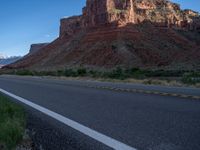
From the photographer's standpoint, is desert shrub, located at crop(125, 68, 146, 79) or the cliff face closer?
desert shrub, located at crop(125, 68, 146, 79)

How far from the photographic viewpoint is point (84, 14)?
114 metres

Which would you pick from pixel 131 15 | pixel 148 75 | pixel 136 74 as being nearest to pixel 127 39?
pixel 131 15

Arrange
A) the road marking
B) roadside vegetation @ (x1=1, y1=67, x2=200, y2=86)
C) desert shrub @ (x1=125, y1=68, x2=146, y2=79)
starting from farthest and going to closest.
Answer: desert shrub @ (x1=125, y1=68, x2=146, y2=79), roadside vegetation @ (x1=1, y1=67, x2=200, y2=86), the road marking

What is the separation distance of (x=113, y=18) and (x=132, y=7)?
10.5 metres

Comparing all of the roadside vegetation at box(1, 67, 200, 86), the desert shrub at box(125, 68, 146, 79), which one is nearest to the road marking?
the roadside vegetation at box(1, 67, 200, 86)

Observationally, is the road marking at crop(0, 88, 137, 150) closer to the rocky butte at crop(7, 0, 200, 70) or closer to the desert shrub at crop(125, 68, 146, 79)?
the desert shrub at crop(125, 68, 146, 79)

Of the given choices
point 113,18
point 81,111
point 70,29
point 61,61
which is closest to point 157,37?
point 113,18

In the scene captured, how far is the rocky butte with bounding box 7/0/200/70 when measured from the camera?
80750 mm

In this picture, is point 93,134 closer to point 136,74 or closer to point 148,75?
point 136,74

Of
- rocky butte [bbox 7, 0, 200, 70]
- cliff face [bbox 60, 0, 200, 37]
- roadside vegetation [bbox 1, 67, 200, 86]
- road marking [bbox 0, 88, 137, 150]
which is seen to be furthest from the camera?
cliff face [bbox 60, 0, 200, 37]

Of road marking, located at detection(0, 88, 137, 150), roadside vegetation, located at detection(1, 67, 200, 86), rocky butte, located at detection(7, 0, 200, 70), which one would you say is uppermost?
rocky butte, located at detection(7, 0, 200, 70)

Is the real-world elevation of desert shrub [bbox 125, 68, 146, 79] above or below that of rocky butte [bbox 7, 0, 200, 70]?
below

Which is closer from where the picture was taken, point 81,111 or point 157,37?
point 81,111

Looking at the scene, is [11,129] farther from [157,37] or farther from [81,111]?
[157,37]
